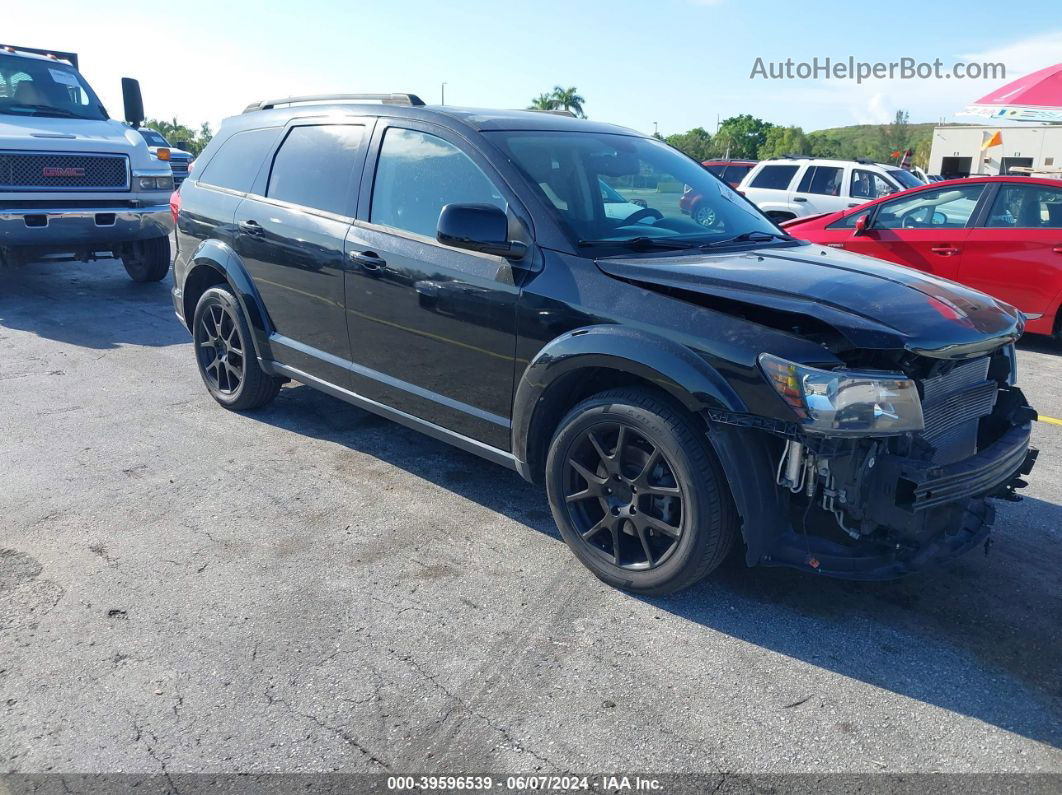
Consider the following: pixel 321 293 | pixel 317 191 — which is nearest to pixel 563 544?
pixel 321 293

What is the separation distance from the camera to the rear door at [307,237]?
4.39 m

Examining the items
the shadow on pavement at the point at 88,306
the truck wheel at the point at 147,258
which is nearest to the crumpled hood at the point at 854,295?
the shadow on pavement at the point at 88,306

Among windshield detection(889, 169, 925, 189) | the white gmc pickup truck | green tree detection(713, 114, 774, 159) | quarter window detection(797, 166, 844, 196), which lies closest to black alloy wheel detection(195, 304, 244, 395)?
the white gmc pickup truck

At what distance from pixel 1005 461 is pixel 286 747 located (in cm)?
268

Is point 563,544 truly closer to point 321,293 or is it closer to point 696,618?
point 696,618

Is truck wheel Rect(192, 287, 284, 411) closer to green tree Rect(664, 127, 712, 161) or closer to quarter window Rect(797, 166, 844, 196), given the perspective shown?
quarter window Rect(797, 166, 844, 196)

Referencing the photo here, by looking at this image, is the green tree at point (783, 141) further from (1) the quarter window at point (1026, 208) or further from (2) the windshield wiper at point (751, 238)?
(2) the windshield wiper at point (751, 238)

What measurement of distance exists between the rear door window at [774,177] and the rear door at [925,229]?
231 inches

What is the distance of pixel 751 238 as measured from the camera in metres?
4.05

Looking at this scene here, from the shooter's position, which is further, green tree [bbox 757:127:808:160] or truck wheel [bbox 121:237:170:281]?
green tree [bbox 757:127:808:160]

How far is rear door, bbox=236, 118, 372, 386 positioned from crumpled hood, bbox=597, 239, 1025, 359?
1725 millimetres

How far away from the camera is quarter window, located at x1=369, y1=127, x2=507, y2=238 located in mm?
3801

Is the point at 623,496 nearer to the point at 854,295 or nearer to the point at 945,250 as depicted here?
the point at 854,295

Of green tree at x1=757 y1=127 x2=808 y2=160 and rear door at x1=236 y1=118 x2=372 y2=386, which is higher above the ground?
green tree at x1=757 y1=127 x2=808 y2=160
